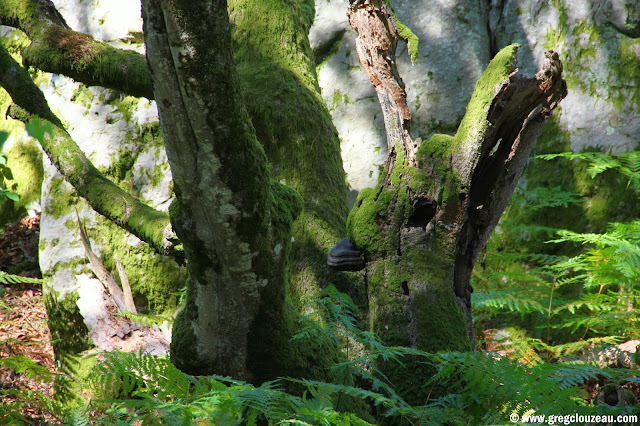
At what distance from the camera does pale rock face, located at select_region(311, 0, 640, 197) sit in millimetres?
5461

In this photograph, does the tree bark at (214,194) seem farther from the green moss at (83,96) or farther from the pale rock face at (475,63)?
the green moss at (83,96)

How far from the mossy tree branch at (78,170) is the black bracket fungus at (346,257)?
47.2 inches

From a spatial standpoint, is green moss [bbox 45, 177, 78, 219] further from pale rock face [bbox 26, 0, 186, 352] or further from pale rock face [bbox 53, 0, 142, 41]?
pale rock face [bbox 53, 0, 142, 41]

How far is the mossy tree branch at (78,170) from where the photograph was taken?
3393 millimetres

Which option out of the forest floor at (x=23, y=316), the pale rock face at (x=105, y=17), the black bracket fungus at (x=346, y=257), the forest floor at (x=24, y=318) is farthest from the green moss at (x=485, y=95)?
the pale rock face at (x=105, y=17)

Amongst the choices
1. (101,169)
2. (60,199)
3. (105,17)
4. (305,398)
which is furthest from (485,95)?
(105,17)

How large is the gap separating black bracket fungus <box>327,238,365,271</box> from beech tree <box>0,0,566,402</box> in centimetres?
1

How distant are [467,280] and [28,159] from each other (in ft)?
23.2

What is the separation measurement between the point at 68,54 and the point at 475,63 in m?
5.00

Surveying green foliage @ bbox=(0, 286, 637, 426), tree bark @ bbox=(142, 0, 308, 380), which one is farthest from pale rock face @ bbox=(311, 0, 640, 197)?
tree bark @ bbox=(142, 0, 308, 380)

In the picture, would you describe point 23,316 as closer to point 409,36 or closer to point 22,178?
point 22,178

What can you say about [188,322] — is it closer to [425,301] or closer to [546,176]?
[425,301]

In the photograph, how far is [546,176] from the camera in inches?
223

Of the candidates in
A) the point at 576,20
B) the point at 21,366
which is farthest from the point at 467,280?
the point at 576,20
